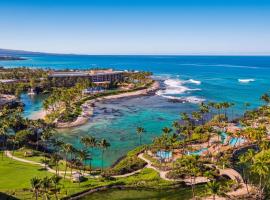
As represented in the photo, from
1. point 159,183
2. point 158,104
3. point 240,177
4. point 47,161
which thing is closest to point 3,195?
point 47,161

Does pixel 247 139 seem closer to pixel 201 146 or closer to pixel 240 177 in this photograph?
pixel 201 146

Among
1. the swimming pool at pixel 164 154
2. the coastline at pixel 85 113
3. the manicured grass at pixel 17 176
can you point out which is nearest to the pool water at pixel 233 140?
the swimming pool at pixel 164 154

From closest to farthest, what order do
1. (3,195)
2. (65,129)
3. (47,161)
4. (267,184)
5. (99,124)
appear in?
(3,195)
(267,184)
(47,161)
(65,129)
(99,124)

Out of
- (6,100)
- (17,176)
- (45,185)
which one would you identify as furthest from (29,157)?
(6,100)

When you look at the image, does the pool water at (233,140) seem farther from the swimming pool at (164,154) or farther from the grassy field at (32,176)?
the grassy field at (32,176)

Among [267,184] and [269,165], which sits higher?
[269,165]

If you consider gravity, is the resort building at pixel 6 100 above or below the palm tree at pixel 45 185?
below

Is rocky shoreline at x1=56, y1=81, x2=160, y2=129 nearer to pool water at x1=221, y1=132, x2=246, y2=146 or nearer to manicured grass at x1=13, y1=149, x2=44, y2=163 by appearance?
manicured grass at x1=13, y1=149, x2=44, y2=163

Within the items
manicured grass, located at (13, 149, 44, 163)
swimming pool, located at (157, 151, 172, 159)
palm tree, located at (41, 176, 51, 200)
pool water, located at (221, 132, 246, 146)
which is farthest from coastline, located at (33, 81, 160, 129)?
palm tree, located at (41, 176, 51, 200)

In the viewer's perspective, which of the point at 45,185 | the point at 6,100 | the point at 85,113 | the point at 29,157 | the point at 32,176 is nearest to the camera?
the point at 45,185

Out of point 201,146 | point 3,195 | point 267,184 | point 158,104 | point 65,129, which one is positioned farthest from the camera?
point 158,104

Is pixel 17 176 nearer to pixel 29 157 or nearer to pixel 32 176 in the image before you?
pixel 32 176
